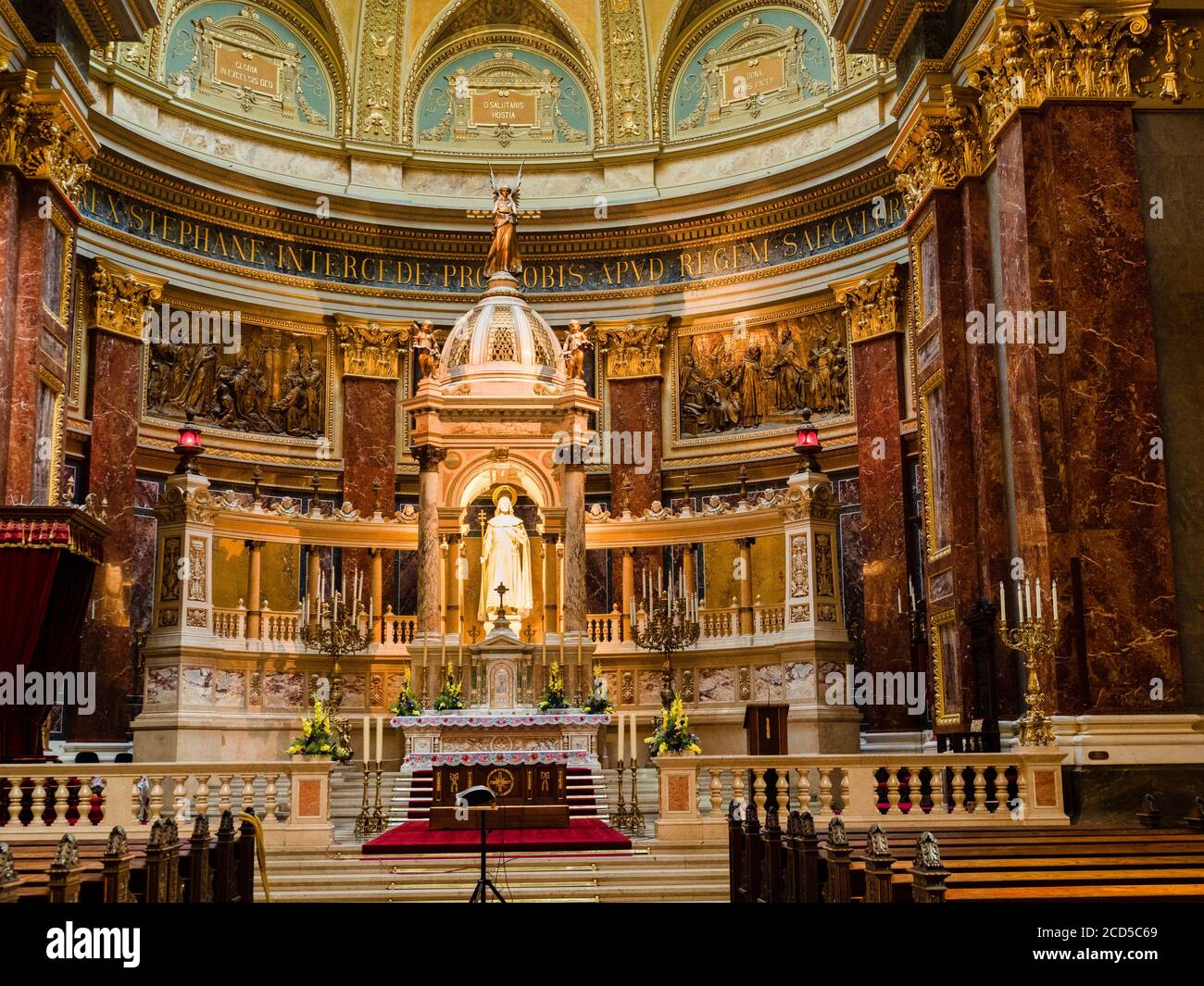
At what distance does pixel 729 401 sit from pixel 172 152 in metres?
11.1

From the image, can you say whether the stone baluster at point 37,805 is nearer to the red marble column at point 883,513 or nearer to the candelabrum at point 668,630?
the candelabrum at point 668,630

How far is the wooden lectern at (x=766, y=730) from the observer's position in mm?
15852

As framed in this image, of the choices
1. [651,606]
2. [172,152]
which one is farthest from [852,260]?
[172,152]

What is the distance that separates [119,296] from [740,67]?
512 inches

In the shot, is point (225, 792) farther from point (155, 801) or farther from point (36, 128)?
point (36, 128)

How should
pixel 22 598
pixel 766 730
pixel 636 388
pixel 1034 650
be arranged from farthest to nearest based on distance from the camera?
pixel 636 388 → pixel 766 730 → pixel 22 598 → pixel 1034 650

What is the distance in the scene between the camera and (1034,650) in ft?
41.8

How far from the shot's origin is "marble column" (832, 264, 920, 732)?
2195cm

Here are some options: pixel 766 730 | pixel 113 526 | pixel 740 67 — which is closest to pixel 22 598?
pixel 113 526

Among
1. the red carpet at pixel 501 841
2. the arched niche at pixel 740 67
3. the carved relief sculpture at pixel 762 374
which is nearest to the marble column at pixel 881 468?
the carved relief sculpture at pixel 762 374

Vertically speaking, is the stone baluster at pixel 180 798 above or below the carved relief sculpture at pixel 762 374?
below

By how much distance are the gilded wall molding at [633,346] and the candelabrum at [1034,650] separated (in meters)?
13.8

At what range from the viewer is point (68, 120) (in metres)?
17.5

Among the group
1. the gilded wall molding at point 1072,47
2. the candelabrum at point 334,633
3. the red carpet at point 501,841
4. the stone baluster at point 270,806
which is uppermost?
the gilded wall molding at point 1072,47
